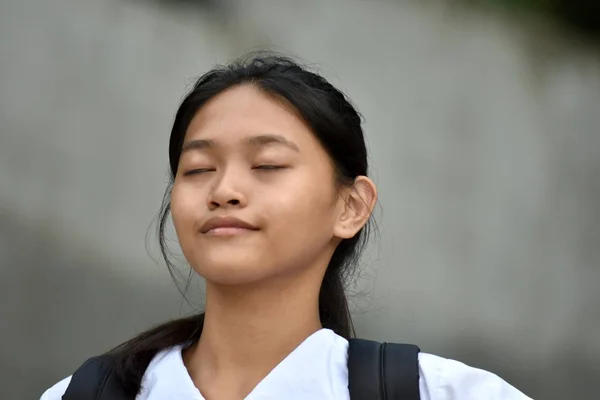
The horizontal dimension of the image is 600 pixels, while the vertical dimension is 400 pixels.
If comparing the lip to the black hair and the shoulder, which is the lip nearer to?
the black hair

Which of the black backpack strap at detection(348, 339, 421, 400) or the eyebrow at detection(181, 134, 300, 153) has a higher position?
the eyebrow at detection(181, 134, 300, 153)

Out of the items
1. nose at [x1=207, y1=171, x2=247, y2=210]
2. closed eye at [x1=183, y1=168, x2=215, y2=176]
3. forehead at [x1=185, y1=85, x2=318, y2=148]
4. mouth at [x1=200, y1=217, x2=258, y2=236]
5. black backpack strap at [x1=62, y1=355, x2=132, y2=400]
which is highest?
forehead at [x1=185, y1=85, x2=318, y2=148]

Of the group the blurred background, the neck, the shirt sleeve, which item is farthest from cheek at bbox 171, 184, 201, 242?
the blurred background

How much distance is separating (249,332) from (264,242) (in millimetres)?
157

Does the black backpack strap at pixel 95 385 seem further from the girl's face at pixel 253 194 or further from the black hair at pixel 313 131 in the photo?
the girl's face at pixel 253 194

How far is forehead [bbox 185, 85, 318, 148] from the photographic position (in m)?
1.43

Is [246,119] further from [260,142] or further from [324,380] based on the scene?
[324,380]

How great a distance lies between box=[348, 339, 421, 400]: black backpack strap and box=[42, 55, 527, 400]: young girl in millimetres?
19

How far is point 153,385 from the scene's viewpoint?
1454 millimetres

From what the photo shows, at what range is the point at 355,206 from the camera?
1530mm

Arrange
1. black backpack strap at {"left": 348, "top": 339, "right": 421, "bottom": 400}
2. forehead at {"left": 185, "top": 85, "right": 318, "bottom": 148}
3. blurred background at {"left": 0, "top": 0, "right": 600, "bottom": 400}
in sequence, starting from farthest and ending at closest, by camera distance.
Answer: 1. blurred background at {"left": 0, "top": 0, "right": 600, "bottom": 400}
2. forehead at {"left": 185, "top": 85, "right": 318, "bottom": 148}
3. black backpack strap at {"left": 348, "top": 339, "right": 421, "bottom": 400}

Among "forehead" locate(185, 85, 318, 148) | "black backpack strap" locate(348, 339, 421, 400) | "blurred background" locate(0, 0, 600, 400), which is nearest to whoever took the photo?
"black backpack strap" locate(348, 339, 421, 400)

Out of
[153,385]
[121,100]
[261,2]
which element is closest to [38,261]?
[121,100]

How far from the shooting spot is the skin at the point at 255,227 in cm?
136
